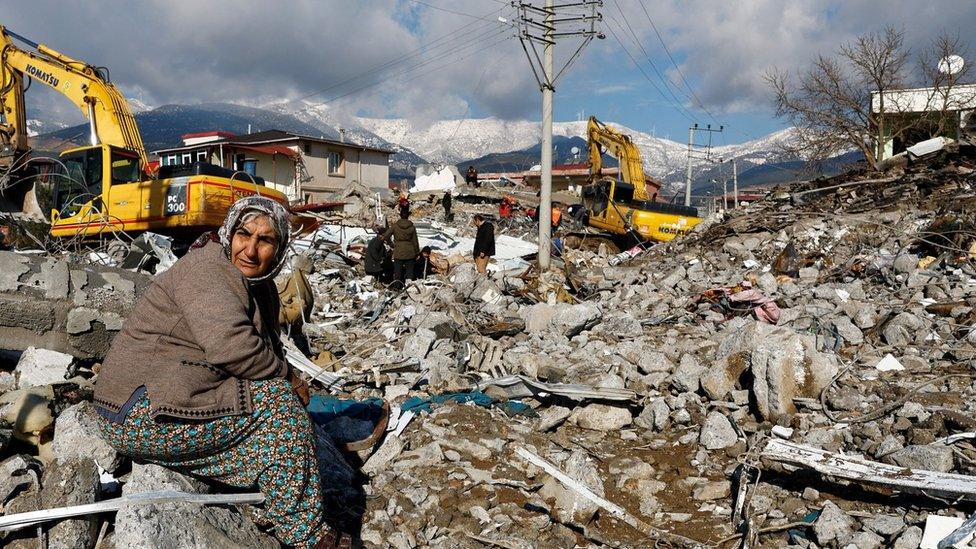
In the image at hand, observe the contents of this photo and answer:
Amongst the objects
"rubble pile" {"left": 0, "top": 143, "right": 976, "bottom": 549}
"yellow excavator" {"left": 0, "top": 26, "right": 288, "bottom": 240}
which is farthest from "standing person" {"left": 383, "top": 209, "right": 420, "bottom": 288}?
"yellow excavator" {"left": 0, "top": 26, "right": 288, "bottom": 240}

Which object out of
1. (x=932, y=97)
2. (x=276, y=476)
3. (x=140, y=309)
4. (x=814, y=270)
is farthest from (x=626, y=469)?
(x=932, y=97)

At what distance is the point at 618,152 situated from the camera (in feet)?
60.9

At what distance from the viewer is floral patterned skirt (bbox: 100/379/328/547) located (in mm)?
2275

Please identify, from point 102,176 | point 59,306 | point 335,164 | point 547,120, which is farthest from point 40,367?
point 335,164

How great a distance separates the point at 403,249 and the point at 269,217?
7.33 m

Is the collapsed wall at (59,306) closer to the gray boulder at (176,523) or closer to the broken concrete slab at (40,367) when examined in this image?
the broken concrete slab at (40,367)

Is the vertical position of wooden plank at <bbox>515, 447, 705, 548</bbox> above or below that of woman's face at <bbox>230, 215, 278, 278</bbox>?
below

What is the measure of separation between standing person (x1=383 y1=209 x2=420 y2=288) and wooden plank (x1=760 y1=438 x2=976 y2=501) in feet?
23.2

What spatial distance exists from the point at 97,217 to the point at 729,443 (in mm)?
9787

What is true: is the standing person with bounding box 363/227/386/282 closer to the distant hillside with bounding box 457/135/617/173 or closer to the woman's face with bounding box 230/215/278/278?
the woman's face with bounding box 230/215/278/278

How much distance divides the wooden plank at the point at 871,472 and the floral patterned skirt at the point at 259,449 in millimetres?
2302

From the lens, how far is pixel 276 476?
2.37m

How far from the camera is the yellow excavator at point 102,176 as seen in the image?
1038 cm

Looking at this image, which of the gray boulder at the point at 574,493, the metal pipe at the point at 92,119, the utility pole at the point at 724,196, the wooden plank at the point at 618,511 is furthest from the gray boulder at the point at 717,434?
the utility pole at the point at 724,196
